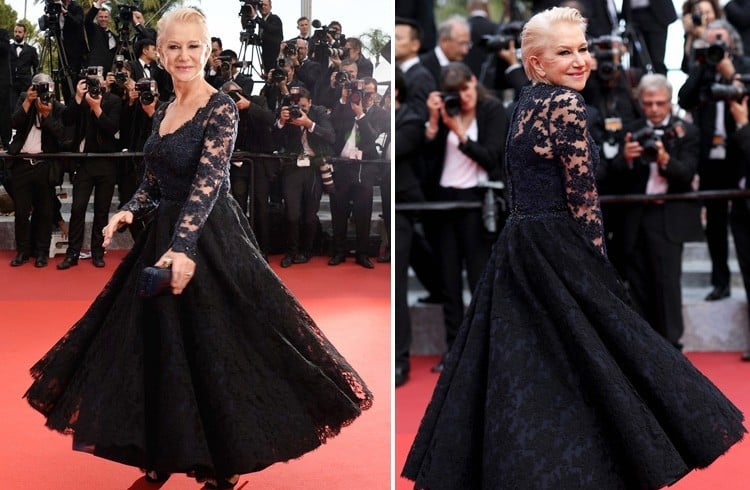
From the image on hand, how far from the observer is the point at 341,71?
327 cm


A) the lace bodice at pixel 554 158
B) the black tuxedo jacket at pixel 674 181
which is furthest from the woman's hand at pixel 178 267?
the black tuxedo jacket at pixel 674 181

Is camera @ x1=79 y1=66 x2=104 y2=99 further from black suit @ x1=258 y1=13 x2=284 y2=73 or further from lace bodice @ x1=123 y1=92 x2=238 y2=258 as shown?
black suit @ x1=258 y1=13 x2=284 y2=73

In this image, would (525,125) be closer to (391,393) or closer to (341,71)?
(341,71)

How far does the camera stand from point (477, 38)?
22.4 feet

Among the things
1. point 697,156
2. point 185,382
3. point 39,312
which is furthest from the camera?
point 697,156

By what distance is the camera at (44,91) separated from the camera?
3178 millimetres

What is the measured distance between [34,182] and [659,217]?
3232 millimetres

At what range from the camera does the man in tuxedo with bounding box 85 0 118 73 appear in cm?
309

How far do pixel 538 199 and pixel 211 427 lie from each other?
1137mm

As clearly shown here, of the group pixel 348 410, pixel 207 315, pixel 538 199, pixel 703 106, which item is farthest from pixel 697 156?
pixel 207 315

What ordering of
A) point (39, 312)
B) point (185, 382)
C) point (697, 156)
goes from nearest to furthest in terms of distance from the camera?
point (185, 382) < point (39, 312) < point (697, 156)

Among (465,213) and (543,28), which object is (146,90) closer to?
(543,28)

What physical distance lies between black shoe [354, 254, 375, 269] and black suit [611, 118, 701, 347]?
7.42 ft


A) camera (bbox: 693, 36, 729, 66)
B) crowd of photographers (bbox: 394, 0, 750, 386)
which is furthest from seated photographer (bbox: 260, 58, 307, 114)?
camera (bbox: 693, 36, 729, 66)
